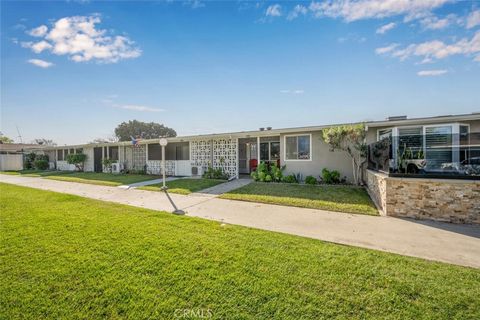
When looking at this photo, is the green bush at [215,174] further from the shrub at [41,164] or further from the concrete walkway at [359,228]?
the shrub at [41,164]

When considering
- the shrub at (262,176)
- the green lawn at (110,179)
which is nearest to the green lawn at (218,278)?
the shrub at (262,176)

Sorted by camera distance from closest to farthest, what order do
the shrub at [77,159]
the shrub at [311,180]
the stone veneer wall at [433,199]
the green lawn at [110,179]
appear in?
the stone veneer wall at [433,199] → the shrub at [311,180] → the green lawn at [110,179] → the shrub at [77,159]

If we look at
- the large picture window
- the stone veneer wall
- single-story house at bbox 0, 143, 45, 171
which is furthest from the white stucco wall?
single-story house at bbox 0, 143, 45, 171

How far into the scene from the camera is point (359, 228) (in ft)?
15.0

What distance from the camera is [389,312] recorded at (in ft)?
7.04

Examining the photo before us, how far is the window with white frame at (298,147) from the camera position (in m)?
10.7

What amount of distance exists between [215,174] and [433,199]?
9.85 metres

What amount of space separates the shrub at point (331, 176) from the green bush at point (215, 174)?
5465mm

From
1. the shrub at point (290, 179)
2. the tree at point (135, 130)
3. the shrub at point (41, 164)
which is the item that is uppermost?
the tree at point (135, 130)

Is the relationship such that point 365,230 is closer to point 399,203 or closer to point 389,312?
point 399,203

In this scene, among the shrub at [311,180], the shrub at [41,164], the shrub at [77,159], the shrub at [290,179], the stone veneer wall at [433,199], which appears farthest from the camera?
the shrub at [41,164]

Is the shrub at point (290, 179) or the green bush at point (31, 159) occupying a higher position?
the green bush at point (31, 159)

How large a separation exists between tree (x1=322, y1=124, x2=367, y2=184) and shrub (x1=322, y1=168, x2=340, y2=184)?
727mm

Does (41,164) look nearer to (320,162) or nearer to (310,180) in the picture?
(310,180)
